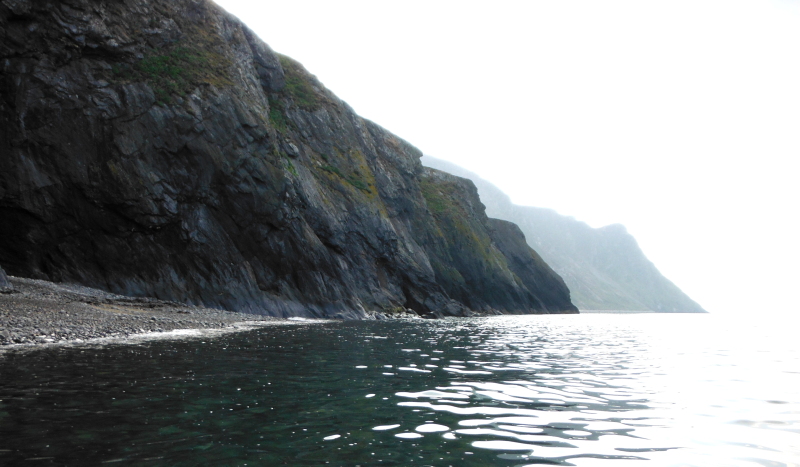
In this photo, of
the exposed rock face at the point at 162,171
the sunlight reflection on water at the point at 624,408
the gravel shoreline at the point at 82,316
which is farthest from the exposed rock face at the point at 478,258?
the sunlight reflection on water at the point at 624,408

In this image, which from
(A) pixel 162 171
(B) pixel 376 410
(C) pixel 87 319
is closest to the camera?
(B) pixel 376 410

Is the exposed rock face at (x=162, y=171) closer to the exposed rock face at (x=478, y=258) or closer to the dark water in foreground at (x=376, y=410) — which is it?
the exposed rock face at (x=478, y=258)

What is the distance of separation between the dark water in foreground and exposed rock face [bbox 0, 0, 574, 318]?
944 inches

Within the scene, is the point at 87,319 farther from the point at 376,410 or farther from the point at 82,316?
the point at 376,410

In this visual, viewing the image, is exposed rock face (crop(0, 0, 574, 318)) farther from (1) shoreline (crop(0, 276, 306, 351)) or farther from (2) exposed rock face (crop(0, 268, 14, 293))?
(2) exposed rock face (crop(0, 268, 14, 293))

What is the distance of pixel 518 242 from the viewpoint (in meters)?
107

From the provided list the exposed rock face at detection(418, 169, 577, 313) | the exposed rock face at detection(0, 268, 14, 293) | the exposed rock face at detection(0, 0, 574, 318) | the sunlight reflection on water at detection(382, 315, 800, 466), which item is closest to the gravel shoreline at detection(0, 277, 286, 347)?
the exposed rock face at detection(0, 268, 14, 293)

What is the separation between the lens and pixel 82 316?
22734 mm

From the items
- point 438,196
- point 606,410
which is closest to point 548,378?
point 606,410

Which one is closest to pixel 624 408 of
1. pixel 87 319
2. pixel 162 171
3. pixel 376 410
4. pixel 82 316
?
pixel 376 410

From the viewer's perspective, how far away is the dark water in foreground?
23.3ft

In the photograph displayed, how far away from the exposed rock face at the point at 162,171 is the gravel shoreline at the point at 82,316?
231 inches

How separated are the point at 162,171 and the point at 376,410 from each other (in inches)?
1447

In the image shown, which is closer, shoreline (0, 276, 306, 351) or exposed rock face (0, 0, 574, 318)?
shoreline (0, 276, 306, 351)
